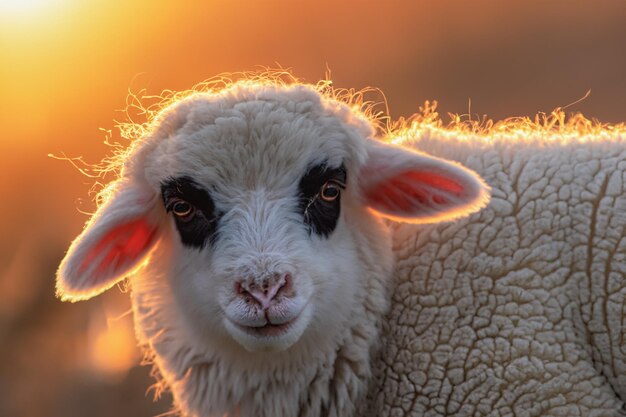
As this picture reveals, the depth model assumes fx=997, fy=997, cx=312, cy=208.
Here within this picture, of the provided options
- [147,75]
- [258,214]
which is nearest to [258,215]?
[258,214]

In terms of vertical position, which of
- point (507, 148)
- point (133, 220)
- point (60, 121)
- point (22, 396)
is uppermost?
point (60, 121)

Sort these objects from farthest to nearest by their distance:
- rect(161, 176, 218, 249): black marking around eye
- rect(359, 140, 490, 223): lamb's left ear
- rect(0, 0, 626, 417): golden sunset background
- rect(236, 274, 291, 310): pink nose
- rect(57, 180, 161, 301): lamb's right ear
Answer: rect(0, 0, 626, 417): golden sunset background → rect(57, 180, 161, 301): lamb's right ear → rect(359, 140, 490, 223): lamb's left ear → rect(161, 176, 218, 249): black marking around eye → rect(236, 274, 291, 310): pink nose

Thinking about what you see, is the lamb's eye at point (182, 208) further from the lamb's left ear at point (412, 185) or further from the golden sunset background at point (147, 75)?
the golden sunset background at point (147, 75)

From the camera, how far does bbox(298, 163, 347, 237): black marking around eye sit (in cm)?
404

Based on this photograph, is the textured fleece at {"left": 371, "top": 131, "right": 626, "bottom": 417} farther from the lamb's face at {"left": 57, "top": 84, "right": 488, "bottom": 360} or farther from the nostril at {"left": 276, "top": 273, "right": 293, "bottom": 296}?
the nostril at {"left": 276, "top": 273, "right": 293, "bottom": 296}

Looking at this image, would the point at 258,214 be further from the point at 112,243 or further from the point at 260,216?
the point at 112,243

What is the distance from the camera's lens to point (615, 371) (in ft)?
12.9

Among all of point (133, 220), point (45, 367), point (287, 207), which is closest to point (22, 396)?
point (45, 367)

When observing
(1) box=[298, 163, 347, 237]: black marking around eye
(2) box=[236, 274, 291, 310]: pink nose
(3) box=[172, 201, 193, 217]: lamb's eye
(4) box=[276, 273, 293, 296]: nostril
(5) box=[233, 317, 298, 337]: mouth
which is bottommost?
(5) box=[233, 317, 298, 337]: mouth

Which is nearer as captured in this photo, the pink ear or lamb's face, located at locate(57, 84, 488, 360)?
lamb's face, located at locate(57, 84, 488, 360)

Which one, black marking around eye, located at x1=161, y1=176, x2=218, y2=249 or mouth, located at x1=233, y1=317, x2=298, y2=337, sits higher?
black marking around eye, located at x1=161, y1=176, x2=218, y2=249

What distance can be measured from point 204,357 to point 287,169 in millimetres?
910

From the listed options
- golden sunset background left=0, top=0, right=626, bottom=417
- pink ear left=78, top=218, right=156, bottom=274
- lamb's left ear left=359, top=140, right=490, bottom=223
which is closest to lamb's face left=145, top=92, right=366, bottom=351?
lamb's left ear left=359, top=140, right=490, bottom=223

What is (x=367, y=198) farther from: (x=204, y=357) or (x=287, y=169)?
(x=204, y=357)
